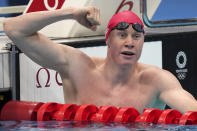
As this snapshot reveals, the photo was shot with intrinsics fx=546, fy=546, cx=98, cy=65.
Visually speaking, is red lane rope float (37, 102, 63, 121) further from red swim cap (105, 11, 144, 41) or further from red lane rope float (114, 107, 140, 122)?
red swim cap (105, 11, 144, 41)

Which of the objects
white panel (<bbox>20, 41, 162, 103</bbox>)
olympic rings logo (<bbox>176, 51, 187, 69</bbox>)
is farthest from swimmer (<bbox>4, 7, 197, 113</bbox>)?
white panel (<bbox>20, 41, 162, 103</bbox>)

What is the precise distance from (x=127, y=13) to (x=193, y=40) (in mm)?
1584

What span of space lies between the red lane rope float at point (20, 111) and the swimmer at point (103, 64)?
273 millimetres

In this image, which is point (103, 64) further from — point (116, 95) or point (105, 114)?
point (105, 114)

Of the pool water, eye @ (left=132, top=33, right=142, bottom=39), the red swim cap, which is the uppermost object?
the red swim cap

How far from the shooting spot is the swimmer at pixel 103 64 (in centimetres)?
332

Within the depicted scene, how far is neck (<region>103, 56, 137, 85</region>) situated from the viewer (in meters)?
3.50

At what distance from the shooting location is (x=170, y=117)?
9.91 ft

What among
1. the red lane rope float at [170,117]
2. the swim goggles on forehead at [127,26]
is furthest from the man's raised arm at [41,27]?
the red lane rope float at [170,117]

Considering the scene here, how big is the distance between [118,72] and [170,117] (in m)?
0.62

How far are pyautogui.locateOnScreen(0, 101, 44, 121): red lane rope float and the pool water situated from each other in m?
0.16

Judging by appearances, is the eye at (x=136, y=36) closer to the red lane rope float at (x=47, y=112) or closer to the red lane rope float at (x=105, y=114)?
the red lane rope float at (x=105, y=114)

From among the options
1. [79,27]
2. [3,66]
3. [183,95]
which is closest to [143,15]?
[79,27]

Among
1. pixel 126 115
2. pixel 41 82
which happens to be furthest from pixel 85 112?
pixel 41 82
